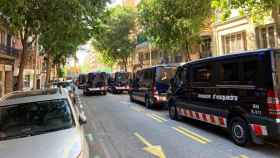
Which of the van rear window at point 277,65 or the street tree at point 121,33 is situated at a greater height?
the street tree at point 121,33

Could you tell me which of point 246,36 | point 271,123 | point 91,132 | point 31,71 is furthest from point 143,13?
point 31,71

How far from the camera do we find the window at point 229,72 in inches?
266

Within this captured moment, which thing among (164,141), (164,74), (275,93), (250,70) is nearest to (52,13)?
(164,74)

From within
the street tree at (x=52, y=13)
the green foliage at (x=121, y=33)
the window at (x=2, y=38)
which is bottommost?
the street tree at (x=52, y=13)

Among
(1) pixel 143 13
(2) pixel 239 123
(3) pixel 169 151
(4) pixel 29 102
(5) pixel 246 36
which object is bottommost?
(3) pixel 169 151

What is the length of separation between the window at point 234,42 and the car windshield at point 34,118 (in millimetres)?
17813

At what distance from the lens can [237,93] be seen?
6637 mm

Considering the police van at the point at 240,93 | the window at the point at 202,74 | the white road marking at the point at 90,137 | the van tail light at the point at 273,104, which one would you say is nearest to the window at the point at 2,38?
the white road marking at the point at 90,137

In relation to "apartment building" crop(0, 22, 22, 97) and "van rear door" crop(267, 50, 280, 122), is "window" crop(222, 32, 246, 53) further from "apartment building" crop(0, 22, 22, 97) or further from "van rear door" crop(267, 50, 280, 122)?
"apartment building" crop(0, 22, 22, 97)

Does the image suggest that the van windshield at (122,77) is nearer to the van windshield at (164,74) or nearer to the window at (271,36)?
the van windshield at (164,74)

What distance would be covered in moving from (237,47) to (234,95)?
1494 centimetres

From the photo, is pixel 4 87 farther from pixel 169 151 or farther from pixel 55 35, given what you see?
pixel 169 151

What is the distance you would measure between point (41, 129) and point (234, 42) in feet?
63.5

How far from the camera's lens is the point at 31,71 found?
37.8m
